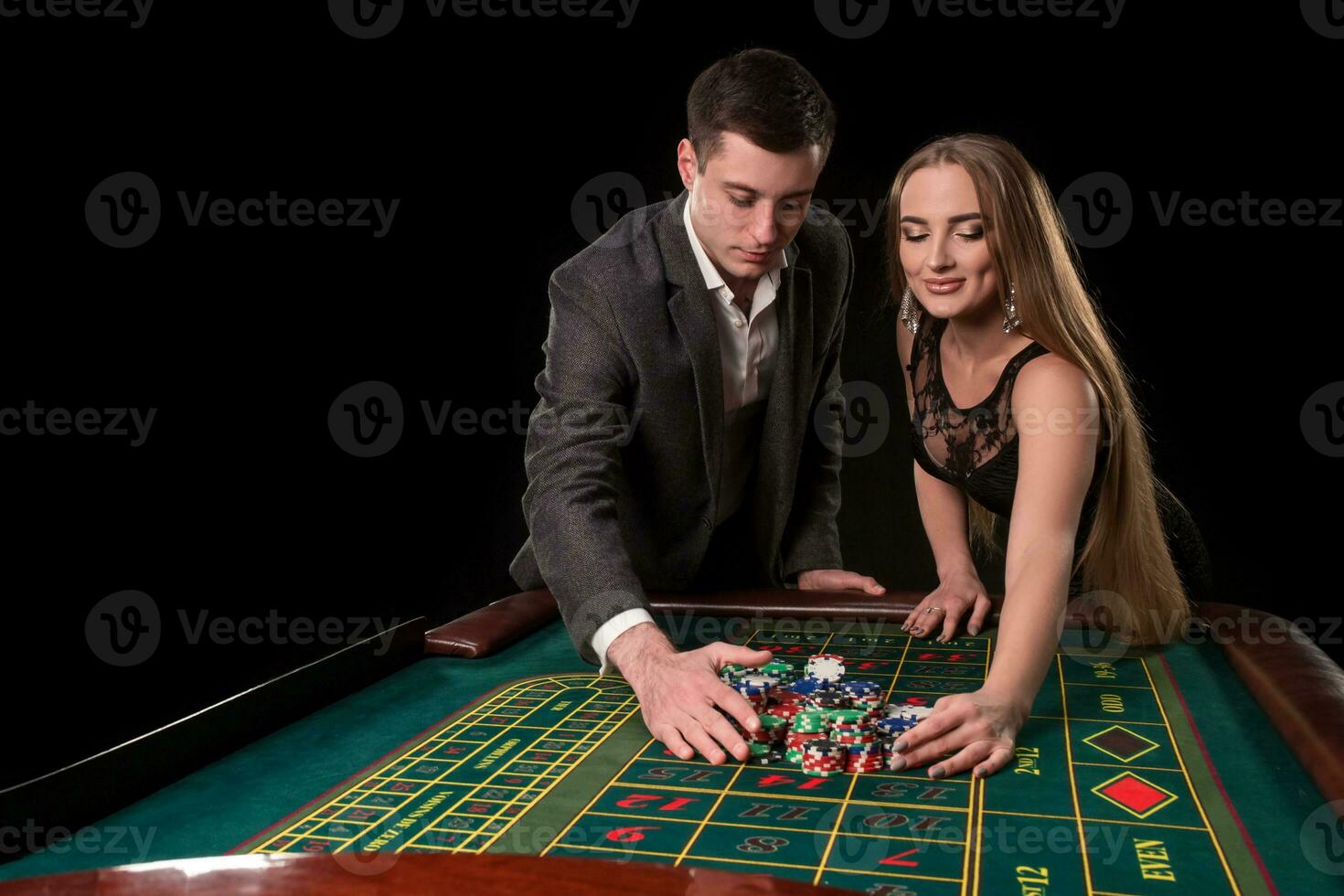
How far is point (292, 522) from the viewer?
4727 millimetres

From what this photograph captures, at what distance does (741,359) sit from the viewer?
3527 mm

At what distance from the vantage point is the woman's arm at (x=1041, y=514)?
239 cm

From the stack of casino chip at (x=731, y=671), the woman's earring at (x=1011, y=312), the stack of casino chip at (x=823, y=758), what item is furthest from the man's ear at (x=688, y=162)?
the stack of casino chip at (x=823, y=758)

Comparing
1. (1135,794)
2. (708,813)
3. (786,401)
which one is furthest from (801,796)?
(786,401)

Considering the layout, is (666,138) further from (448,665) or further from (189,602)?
(448,665)

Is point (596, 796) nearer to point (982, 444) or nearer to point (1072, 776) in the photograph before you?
point (1072, 776)

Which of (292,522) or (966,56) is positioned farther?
(966,56)

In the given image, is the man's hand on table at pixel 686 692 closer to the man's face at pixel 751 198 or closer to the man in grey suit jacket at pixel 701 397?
the man in grey suit jacket at pixel 701 397

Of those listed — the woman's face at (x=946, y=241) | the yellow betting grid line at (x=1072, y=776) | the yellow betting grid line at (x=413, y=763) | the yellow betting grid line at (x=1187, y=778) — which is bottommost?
the yellow betting grid line at (x=1187, y=778)

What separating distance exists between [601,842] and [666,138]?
461 cm

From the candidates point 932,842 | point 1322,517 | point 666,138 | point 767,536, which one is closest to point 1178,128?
point 1322,517

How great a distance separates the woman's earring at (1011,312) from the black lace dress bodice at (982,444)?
0.06m

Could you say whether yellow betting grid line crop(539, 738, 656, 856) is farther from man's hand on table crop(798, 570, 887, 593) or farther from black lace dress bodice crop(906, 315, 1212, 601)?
man's hand on table crop(798, 570, 887, 593)

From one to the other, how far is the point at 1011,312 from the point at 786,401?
866 mm
